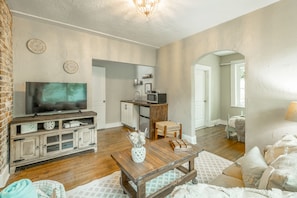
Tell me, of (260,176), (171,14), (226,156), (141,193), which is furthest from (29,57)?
(226,156)

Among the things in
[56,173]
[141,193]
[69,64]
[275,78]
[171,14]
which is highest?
[171,14]

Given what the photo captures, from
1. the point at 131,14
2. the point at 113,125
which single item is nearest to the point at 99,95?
the point at 113,125

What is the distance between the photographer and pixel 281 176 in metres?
0.93

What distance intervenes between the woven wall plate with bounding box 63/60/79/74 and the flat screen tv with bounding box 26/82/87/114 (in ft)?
1.17

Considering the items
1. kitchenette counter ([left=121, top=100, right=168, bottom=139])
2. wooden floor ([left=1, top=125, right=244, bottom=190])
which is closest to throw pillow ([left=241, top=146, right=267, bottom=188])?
wooden floor ([left=1, top=125, right=244, bottom=190])

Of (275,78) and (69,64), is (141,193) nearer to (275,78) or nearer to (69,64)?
(275,78)

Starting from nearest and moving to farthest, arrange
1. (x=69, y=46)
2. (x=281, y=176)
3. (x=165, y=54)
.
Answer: (x=281, y=176), (x=69, y=46), (x=165, y=54)

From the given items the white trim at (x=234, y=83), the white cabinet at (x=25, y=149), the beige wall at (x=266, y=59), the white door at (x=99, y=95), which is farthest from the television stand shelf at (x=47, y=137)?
the white trim at (x=234, y=83)

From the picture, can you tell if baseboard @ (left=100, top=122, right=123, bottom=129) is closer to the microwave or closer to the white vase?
the microwave

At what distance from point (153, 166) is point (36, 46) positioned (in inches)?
121

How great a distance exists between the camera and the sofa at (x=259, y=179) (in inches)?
30.5

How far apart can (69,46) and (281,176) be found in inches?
148

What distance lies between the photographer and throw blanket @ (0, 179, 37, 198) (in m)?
0.73

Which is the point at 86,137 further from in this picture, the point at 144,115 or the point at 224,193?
the point at 224,193
